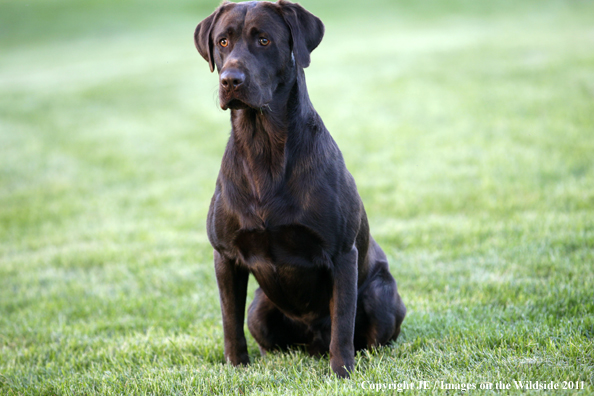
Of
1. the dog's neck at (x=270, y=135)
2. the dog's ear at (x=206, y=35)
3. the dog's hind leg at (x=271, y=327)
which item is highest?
the dog's ear at (x=206, y=35)

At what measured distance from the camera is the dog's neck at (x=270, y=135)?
3137mm

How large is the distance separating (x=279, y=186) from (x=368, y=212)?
458cm

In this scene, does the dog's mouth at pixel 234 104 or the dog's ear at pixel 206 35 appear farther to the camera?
the dog's ear at pixel 206 35

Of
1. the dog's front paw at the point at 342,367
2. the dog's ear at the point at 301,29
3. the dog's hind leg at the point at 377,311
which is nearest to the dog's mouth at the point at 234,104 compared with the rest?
the dog's ear at the point at 301,29

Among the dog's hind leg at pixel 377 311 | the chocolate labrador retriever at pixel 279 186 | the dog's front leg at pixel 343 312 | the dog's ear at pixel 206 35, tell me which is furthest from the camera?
the dog's hind leg at pixel 377 311

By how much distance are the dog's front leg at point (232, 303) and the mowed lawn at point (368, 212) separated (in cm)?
12

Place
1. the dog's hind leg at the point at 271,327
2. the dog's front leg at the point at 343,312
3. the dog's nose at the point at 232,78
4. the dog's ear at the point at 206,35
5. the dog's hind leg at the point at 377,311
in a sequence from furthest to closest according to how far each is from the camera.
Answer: the dog's hind leg at the point at 271,327
the dog's hind leg at the point at 377,311
the dog's ear at the point at 206,35
the dog's front leg at the point at 343,312
the dog's nose at the point at 232,78

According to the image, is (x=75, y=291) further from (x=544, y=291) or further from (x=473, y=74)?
(x=473, y=74)

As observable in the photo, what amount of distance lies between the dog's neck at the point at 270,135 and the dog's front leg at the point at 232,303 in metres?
0.54

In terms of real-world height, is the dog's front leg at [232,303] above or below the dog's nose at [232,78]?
below

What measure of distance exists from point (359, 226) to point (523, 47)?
17.2 metres

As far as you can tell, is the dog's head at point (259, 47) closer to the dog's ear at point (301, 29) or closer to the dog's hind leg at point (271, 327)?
the dog's ear at point (301, 29)

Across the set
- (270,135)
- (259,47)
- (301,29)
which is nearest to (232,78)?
(259,47)

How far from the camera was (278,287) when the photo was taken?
3.28 metres
